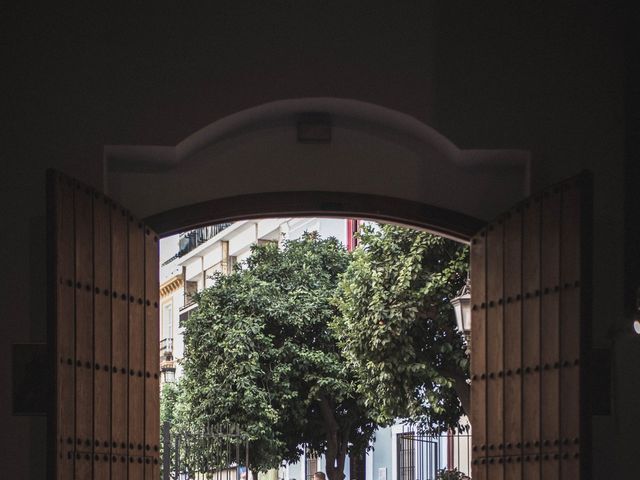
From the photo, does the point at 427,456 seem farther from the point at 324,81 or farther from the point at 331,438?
the point at 324,81

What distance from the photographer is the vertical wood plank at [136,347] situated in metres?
5.52

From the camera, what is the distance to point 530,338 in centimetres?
546

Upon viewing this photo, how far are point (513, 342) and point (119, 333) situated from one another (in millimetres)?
1794

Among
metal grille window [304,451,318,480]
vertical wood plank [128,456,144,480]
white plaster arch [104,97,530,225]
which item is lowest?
metal grille window [304,451,318,480]

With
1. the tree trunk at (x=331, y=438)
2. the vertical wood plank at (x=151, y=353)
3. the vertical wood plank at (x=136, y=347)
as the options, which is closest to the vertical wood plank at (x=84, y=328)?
the vertical wood plank at (x=136, y=347)

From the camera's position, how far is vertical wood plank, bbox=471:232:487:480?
5754mm

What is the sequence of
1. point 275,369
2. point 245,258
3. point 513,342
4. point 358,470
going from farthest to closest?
1. point 245,258
2. point 358,470
3. point 275,369
4. point 513,342

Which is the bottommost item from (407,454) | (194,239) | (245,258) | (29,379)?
(407,454)

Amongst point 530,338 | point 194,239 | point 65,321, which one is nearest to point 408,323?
point 530,338

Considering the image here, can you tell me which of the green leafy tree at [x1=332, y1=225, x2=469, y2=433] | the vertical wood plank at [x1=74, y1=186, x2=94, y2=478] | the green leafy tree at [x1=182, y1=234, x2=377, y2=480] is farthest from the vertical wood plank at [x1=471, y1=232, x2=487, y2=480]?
the green leafy tree at [x1=182, y1=234, x2=377, y2=480]

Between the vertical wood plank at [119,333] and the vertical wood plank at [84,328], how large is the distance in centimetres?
19

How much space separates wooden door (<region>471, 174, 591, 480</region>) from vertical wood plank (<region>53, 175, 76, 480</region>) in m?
1.95

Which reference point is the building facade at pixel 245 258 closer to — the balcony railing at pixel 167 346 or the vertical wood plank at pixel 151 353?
the balcony railing at pixel 167 346

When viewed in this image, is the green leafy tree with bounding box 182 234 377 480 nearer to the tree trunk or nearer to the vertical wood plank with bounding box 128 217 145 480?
the tree trunk
